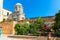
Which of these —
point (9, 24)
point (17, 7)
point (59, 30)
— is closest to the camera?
point (59, 30)

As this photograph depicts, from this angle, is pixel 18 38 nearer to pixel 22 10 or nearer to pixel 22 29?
pixel 22 29

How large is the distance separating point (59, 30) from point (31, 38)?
4.60 metres

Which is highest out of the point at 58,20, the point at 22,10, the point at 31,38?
the point at 22,10

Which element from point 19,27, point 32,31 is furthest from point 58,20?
point 19,27

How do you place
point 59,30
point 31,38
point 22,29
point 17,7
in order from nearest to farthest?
point 31,38, point 59,30, point 22,29, point 17,7

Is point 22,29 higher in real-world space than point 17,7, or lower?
lower

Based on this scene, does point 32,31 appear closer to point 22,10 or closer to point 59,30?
point 59,30

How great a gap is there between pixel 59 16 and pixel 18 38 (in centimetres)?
617

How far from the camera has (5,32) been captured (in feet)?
81.3

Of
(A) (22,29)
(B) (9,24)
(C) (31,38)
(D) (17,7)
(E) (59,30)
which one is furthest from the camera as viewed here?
(D) (17,7)

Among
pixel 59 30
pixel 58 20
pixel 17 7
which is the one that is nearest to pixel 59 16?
pixel 58 20

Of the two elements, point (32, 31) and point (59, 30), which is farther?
point (32, 31)

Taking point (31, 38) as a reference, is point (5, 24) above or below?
above

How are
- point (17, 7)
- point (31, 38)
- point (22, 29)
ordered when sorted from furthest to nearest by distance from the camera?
point (17, 7)
point (22, 29)
point (31, 38)
